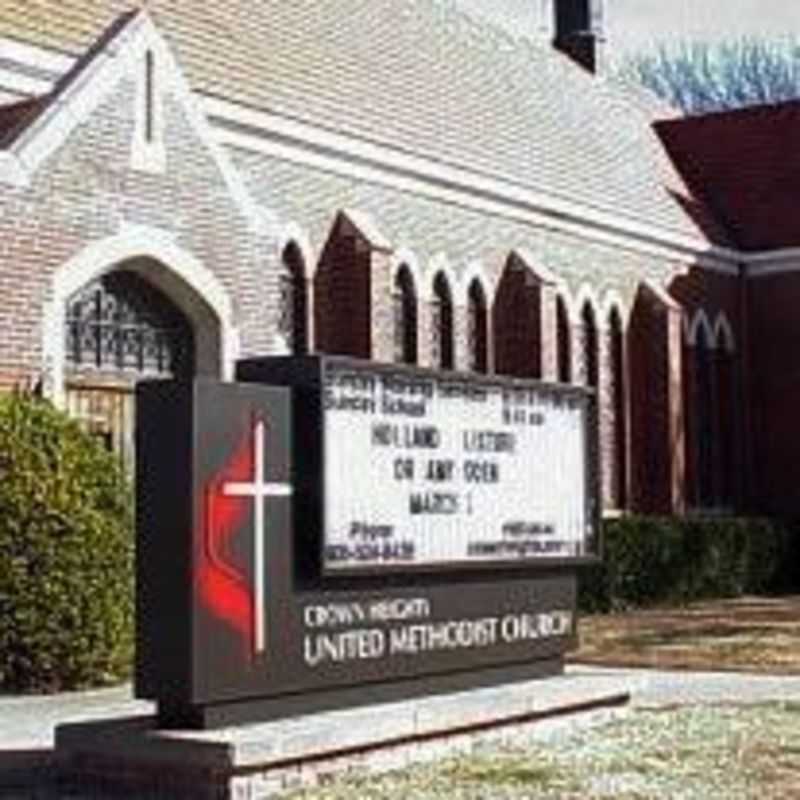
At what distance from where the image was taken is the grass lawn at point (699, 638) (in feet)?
61.0

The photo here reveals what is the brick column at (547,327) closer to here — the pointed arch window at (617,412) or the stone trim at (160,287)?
the pointed arch window at (617,412)

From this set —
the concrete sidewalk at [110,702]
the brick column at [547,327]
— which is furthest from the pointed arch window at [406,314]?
the concrete sidewalk at [110,702]

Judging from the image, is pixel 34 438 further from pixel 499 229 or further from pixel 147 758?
pixel 499 229

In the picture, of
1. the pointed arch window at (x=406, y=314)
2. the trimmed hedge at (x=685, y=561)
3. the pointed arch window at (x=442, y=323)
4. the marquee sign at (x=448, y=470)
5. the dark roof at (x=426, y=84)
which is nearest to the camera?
the marquee sign at (x=448, y=470)

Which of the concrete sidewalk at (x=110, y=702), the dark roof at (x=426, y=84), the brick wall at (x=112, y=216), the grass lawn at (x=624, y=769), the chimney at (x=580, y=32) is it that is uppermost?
the chimney at (x=580, y=32)

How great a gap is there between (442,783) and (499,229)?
18.8m

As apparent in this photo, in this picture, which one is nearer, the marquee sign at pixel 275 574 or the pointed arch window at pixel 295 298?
the marquee sign at pixel 275 574

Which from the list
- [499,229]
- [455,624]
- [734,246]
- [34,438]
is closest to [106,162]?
[34,438]

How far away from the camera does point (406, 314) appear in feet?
86.4

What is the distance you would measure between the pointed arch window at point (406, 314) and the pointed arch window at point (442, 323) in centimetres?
65

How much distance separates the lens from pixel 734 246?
117 ft

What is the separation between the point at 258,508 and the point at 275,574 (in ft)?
1.23

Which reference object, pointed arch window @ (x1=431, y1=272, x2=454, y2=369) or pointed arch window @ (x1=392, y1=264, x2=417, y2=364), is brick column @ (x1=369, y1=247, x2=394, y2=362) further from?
pointed arch window @ (x1=431, y1=272, x2=454, y2=369)

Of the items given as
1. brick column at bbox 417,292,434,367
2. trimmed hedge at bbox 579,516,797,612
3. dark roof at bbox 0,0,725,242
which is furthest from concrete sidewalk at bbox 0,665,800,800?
brick column at bbox 417,292,434,367
